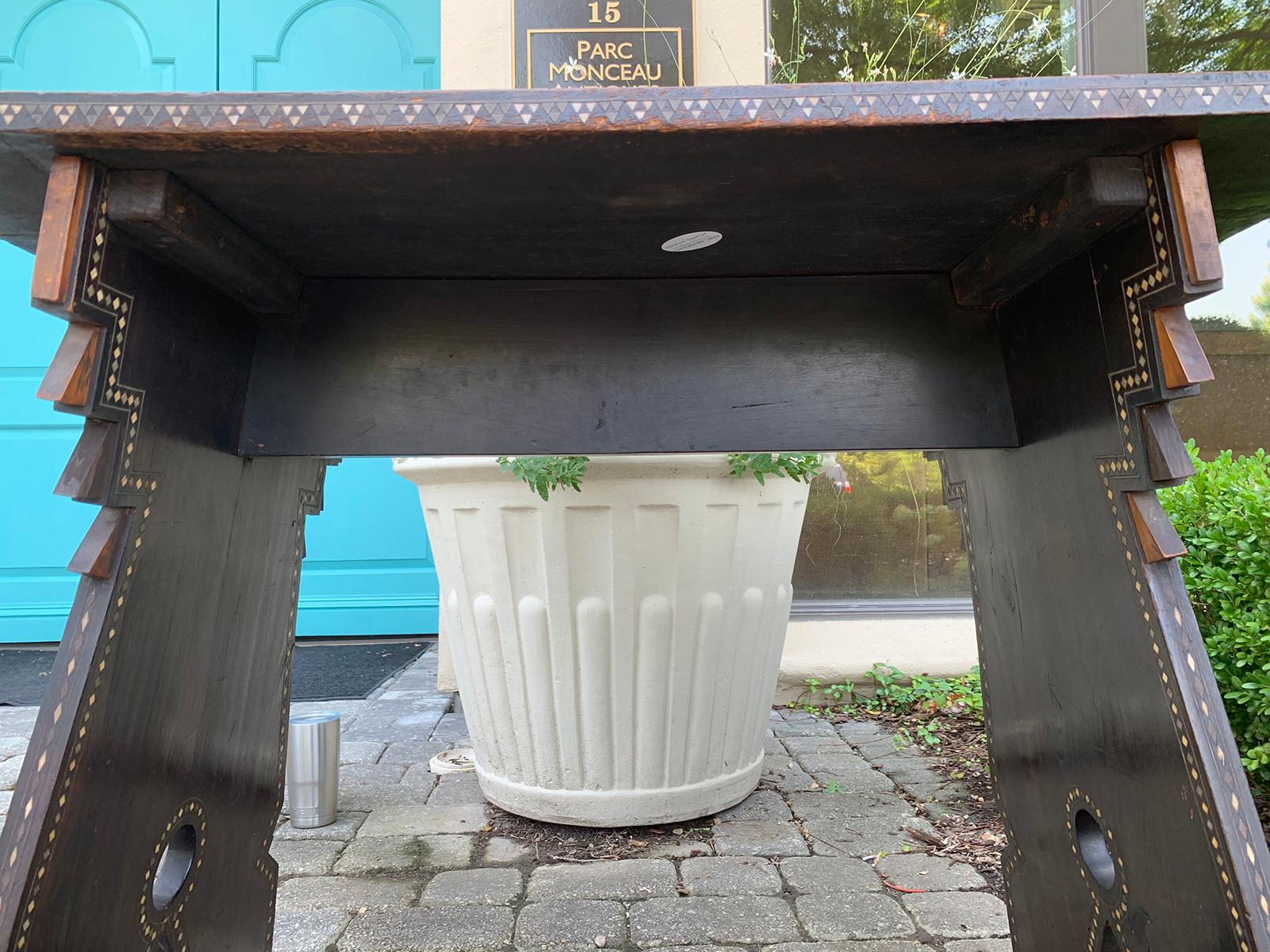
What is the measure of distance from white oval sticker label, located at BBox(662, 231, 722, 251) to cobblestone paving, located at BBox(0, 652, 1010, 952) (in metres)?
1.14

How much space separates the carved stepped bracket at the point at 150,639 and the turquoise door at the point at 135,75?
2.56 m

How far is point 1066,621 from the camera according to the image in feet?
3.51

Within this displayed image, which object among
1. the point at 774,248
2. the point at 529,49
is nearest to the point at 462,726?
the point at 774,248

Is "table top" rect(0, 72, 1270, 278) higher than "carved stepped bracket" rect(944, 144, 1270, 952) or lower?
higher

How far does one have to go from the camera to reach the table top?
0.71 metres

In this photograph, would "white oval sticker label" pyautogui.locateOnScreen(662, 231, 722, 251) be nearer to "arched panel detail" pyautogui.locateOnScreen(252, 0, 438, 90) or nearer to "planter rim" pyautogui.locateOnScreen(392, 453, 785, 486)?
"planter rim" pyautogui.locateOnScreen(392, 453, 785, 486)

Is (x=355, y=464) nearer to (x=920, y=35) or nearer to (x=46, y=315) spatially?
(x=46, y=315)

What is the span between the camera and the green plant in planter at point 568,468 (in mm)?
1695

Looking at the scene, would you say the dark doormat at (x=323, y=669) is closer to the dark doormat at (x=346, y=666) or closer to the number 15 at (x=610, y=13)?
the dark doormat at (x=346, y=666)

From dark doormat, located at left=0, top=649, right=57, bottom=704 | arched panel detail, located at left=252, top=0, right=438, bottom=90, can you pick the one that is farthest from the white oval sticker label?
arched panel detail, located at left=252, top=0, right=438, bottom=90

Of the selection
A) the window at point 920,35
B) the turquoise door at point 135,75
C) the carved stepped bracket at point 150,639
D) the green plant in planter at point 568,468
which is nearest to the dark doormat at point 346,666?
the turquoise door at point 135,75

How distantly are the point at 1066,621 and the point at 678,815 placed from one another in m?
1.15

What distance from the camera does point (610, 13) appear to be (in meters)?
2.86

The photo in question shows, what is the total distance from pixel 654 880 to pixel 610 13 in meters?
2.68
